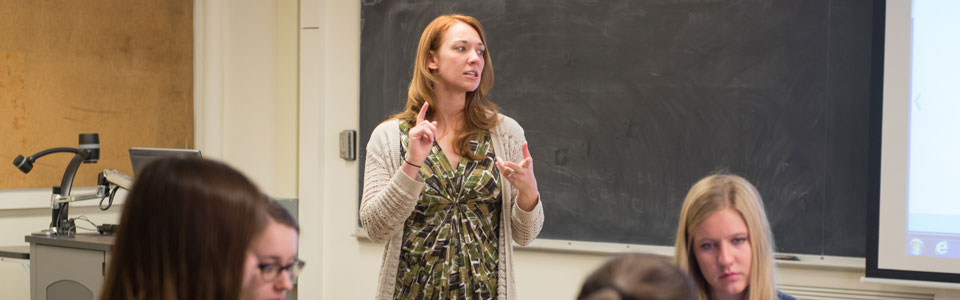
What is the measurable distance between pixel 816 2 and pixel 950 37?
1.59 ft

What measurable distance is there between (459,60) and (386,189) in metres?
0.38

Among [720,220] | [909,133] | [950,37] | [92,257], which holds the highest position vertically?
[950,37]

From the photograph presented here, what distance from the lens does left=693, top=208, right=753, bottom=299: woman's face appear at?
1.40 m

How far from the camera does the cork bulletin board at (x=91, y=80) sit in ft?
11.4

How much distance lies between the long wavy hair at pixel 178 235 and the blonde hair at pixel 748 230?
82cm

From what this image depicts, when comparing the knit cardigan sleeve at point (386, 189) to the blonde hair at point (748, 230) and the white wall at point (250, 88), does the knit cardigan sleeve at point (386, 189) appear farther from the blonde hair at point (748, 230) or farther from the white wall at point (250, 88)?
the white wall at point (250, 88)

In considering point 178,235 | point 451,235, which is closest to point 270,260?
point 178,235

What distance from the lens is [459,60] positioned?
6.45 ft

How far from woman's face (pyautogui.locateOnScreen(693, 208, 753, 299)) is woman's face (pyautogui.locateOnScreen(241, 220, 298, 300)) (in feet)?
2.44

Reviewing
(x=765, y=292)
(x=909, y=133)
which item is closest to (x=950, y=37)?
(x=909, y=133)

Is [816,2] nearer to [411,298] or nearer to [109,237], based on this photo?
[411,298]

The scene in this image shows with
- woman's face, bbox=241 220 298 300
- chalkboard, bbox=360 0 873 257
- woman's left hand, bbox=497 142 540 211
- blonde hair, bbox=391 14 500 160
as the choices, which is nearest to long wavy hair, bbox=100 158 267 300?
woman's face, bbox=241 220 298 300

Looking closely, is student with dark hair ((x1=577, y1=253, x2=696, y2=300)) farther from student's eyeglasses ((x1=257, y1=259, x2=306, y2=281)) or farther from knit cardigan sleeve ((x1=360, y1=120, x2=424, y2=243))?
knit cardigan sleeve ((x1=360, y1=120, x2=424, y2=243))

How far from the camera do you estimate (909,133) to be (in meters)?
2.78
